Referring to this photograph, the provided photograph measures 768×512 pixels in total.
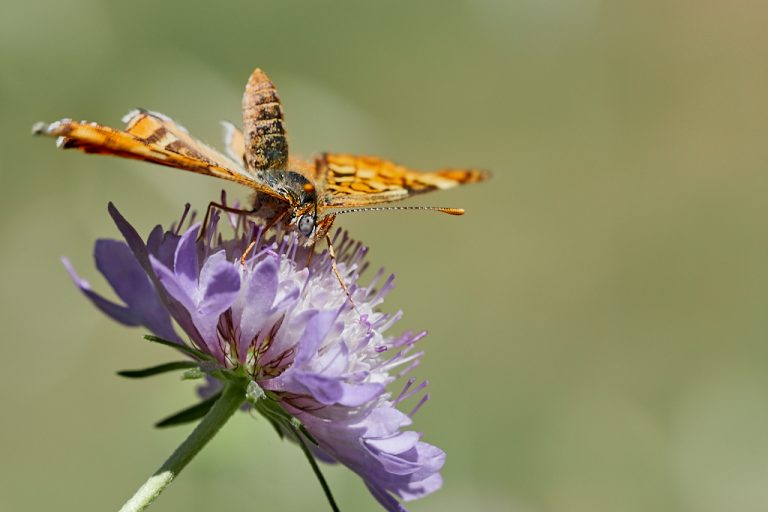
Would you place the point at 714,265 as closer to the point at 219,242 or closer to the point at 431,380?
the point at 431,380

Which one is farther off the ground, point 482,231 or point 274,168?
point 274,168

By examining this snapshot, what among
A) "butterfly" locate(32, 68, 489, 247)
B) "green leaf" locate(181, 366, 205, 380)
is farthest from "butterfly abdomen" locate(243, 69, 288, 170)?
"green leaf" locate(181, 366, 205, 380)

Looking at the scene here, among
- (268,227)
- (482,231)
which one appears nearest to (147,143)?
(268,227)

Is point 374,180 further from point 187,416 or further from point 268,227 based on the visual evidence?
point 187,416

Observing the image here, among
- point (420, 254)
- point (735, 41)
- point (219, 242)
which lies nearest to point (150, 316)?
point (219, 242)

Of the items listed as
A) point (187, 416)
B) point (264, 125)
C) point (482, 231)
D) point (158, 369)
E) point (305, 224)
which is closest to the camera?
point (158, 369)

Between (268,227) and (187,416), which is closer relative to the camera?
(187,416)

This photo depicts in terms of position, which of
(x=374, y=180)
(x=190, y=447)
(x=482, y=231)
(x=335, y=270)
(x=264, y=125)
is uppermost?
(x=264, y=125)
